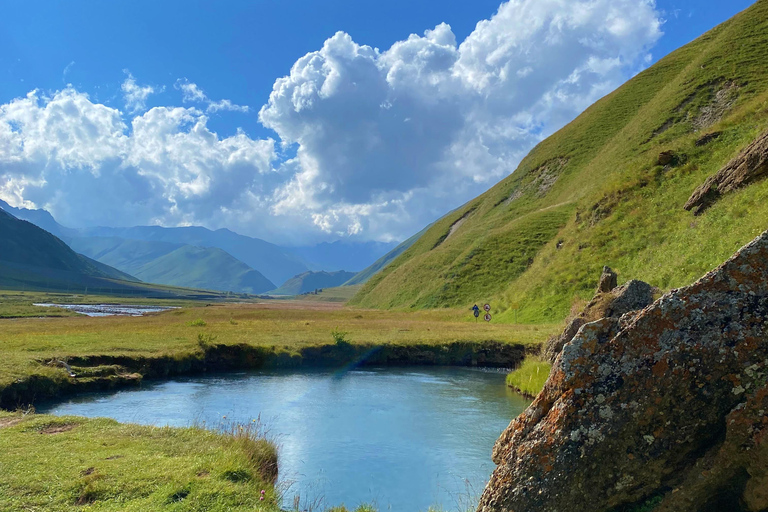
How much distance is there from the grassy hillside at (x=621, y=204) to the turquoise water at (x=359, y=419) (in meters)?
18.2

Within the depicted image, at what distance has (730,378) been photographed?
19.9 ft

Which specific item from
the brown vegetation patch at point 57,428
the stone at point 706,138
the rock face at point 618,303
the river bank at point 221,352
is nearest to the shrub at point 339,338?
the river bank at point 221,352

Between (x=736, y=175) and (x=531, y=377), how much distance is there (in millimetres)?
25303

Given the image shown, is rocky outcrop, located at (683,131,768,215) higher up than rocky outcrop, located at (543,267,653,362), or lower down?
higher up

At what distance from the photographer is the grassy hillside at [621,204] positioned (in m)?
40.7

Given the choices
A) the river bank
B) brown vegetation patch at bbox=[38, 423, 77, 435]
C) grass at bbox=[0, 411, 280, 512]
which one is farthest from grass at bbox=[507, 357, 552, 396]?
brown vegetation patch at bbox=[38, 423, 77, 435]

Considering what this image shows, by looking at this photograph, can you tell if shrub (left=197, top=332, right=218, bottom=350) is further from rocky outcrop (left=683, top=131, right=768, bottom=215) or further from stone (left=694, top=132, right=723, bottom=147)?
stone (left=694, top=132, right=723, bottom=147)

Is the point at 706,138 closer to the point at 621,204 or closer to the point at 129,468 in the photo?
the point at 621,204

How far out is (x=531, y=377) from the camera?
89.0 feet

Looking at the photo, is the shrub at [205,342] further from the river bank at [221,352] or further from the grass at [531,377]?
the grass at [531,377]

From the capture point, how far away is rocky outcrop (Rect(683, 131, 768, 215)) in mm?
35156

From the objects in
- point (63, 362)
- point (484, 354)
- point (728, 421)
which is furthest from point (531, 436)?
point (484, 354)

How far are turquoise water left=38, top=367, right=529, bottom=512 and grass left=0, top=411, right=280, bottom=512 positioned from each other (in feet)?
7.34

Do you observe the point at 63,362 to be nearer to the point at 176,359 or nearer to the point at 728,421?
the point at 176,359
